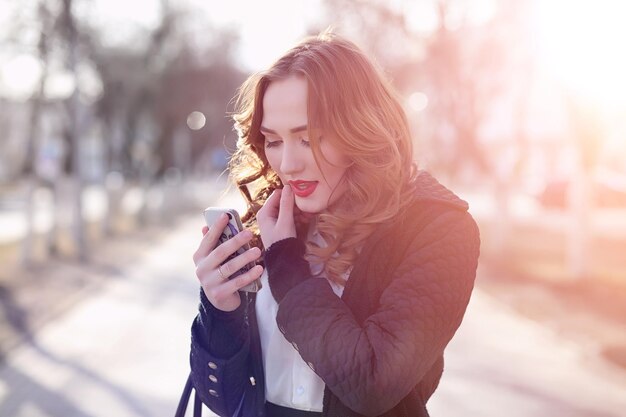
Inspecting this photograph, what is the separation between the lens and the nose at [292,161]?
6.22 feet

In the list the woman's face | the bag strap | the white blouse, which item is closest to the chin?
the woman's face

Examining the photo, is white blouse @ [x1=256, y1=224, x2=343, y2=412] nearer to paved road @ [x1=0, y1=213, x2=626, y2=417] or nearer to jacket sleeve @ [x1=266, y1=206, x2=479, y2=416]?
jacket sleeve @ [x1=266, y1=206, x2=479, y2=416]

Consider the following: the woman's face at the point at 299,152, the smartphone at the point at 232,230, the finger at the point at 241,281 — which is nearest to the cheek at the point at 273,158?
the woman's face at the point at 299,152

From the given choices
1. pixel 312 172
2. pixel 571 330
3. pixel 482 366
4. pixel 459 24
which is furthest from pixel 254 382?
pixel 459 24

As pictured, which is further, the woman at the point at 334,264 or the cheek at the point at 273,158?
the cheek at the point at 273,158

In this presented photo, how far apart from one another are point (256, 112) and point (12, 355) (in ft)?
22.6

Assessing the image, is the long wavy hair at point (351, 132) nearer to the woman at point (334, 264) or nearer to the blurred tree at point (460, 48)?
the woman at point (334, 264)

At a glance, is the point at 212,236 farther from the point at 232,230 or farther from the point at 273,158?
the point at 273,158

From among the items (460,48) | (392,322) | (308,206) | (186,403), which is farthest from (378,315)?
(460,48)

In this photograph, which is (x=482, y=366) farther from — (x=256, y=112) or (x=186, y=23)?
(x=186, y=23)

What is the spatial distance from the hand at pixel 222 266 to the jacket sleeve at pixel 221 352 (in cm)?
5

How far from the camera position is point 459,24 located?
18.9 meters

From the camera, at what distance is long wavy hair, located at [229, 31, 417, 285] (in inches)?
74.0

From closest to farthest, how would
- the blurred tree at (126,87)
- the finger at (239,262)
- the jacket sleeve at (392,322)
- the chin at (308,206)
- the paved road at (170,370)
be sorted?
the jacket sleeve at (392,322) → the finger at (239,262) → the chin at (308,206) → the paved road at (170,370) → the blurred tree at (126,87)
